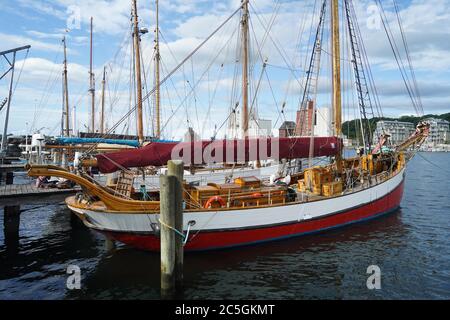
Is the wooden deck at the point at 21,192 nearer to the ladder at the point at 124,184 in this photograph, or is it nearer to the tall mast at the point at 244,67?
the ladder at the point at 124,184

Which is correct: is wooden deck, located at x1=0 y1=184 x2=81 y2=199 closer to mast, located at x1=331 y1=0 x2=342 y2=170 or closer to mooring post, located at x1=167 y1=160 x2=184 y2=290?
mooring post, located at x1=167 y1=160 x2=184 y2=290

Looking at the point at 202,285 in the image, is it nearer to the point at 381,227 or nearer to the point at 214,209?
the point at 214,209

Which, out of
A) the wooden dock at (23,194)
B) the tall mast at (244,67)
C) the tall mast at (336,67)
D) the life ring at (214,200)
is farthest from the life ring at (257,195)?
the wooden dock at (23,194)

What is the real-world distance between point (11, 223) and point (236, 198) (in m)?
11.0

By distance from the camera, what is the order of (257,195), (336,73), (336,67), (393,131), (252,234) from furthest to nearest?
A: 1. (393,131)
2. (336,73)
3. (336,67)
4. (257,195)
5. (252,234)

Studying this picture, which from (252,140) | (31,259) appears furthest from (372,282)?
(31,259)

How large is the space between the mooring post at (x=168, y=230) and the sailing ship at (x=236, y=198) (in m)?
1.06

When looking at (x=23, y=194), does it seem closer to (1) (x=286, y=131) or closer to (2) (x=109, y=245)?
(2) (x=109, y=245)

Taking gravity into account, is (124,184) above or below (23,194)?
above

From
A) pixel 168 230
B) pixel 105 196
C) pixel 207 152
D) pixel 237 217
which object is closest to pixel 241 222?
pixel 237 217

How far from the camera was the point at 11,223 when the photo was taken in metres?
15.9

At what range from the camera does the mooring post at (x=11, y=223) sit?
15742 mm
